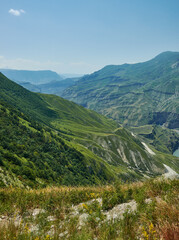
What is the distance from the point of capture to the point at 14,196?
8.60 metres

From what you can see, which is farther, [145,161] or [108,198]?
[145,161]

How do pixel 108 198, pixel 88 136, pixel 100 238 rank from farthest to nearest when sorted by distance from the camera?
→ pixel 88 136
pixel 108 198
pixel 100 238

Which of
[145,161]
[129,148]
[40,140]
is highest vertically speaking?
[40,140]

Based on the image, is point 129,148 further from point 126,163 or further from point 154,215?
point 154,215

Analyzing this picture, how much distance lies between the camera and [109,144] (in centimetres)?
17925

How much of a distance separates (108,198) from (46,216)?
3.51 m

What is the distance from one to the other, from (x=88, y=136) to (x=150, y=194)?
17656 cm

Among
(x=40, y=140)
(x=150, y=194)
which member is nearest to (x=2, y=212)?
(x=150, y=194)

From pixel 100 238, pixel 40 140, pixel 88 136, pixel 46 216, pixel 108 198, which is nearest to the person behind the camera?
pixel 100 238

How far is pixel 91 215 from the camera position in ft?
21.0

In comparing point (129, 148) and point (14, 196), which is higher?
point (14, 196)

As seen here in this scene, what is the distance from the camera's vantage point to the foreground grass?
496cm

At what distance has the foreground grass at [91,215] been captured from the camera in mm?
4965

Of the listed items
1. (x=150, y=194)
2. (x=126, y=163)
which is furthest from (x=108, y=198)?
(x=126, y=163)
